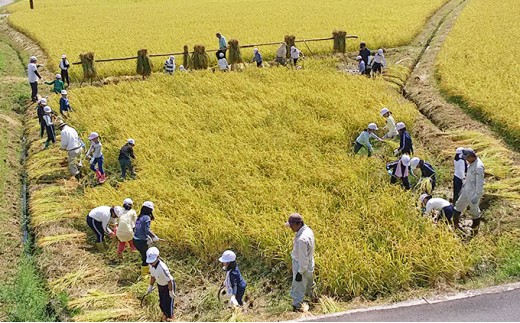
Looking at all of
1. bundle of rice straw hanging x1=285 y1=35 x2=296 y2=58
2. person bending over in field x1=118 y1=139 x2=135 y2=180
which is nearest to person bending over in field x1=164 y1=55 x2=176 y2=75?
bundle of rice straw hanging x1=285 y1=35 x2=296 y2=58

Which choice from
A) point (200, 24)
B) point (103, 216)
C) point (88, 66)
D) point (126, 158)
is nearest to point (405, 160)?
point (103, 216)

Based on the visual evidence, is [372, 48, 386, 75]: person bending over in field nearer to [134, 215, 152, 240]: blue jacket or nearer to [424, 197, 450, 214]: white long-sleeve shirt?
[424, 197, 450, 214]: white long-sleeve shirt

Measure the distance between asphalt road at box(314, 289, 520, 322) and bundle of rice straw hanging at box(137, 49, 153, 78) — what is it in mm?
13087

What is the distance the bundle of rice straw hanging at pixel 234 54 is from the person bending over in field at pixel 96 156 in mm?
9280

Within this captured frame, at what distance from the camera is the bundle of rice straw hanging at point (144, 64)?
16.9 metres

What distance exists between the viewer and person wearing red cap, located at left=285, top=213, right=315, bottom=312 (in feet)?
19.4

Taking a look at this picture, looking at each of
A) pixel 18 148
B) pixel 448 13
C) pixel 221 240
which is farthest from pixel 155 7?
pixel 221 240

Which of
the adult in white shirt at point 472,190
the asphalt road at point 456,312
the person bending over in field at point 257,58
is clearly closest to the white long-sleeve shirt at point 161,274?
the asphalt road at point 456,312

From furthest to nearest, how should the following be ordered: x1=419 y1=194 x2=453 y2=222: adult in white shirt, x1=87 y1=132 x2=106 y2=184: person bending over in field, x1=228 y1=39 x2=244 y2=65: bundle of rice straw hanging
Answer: x1=228 y1=39 x2=244 y2=65: bundle of rice straw hanging
x1=87 y1=132 x2=106 y2=184: person bending over in field
x1=419 y1=194 x2=453 y2=222: adult in white shirt

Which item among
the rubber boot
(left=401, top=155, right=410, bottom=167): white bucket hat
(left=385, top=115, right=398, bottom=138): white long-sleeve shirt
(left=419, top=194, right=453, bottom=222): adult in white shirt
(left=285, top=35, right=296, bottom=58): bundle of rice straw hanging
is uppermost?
(left=285, top=35, right=296, bottom=58): bundle of rice straw hanging

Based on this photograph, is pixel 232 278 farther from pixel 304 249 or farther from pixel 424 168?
pixel 424 168

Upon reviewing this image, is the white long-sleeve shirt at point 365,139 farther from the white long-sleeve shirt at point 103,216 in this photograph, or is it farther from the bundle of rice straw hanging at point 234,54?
Answer: the bundle of rice straw hanging at point 234,54

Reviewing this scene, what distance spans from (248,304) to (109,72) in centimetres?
1290

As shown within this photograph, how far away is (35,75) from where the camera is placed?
1485cm
